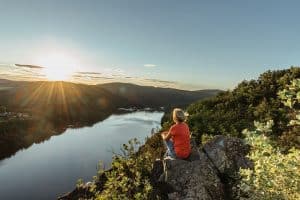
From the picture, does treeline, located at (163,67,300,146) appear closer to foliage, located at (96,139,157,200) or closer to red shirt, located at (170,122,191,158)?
red shirt, located at (170,122,191,158)

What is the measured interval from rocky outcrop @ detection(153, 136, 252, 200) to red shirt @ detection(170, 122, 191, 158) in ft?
0.95

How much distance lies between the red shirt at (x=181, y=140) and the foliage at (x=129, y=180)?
4.22 feet

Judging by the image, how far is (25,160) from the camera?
6178 centimetres

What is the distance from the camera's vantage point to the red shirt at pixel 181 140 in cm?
1118

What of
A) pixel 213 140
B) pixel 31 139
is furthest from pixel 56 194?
pixel 31 139

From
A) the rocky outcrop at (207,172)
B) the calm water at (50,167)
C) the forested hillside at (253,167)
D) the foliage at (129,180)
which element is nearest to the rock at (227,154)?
the rocky outcrop at (207,172)

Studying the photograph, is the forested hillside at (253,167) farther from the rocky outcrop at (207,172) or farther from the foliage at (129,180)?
the rocky outcrop at (207,172)

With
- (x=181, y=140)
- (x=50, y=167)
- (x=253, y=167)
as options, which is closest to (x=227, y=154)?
(x=253, y=167)

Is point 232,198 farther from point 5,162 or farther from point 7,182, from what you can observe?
point 5,162

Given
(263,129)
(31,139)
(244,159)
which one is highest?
(263,129)

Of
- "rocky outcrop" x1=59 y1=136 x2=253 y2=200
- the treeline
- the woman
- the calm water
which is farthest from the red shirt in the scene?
the calm water

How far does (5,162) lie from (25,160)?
381 centimetres

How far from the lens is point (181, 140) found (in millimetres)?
11227

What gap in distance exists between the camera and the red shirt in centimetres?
1118
